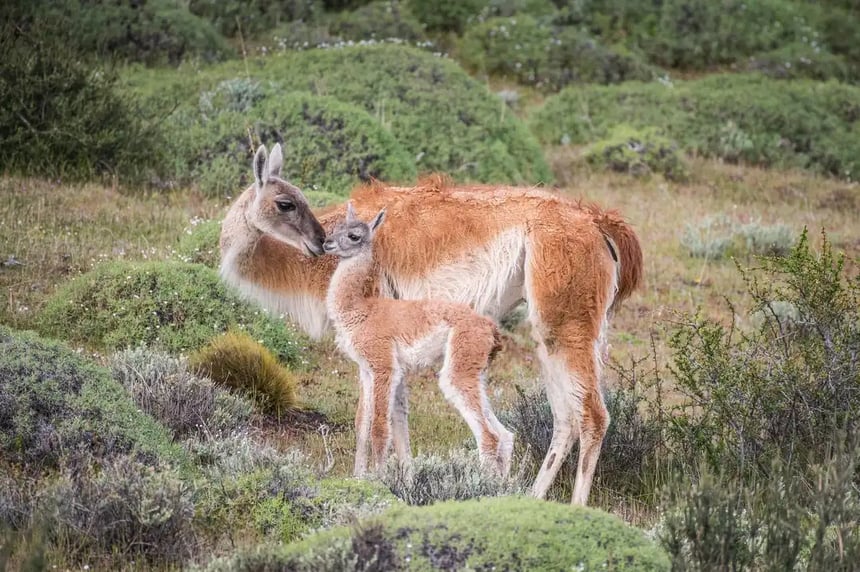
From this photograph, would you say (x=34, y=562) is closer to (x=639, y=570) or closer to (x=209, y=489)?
(x=209, y=489)

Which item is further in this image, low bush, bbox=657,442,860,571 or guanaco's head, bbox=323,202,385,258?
guanaco's head, bbox=323,202,385,258

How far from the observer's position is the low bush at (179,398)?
319 inches

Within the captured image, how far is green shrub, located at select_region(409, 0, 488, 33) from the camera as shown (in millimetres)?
23703

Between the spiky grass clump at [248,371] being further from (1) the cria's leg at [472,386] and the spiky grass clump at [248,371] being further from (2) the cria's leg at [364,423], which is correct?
(1) the cria's leg at [472,386]

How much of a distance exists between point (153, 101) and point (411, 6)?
9631 millimetres

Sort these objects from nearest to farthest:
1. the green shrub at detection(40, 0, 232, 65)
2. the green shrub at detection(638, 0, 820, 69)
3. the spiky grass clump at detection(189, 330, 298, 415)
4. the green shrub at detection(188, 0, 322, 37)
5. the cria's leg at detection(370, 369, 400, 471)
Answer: the cria's leg at detection(370, 369, 400, 471), the spiky grass clump at detection(189, 330, 298, 415), the green shrub at detection(40, 0, 232, 65), the green shrub at detection(188, 0, 322, 37), the green shrub at detection(638, 0, 820, 69)

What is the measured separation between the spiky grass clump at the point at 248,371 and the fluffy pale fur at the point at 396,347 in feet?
5.41

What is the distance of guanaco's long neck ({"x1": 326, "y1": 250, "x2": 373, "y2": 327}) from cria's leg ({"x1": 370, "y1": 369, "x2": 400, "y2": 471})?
422 mm

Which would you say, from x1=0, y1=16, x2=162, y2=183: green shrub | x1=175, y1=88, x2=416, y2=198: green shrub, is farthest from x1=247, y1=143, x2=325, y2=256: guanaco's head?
x1=0, y1=16, x2=162, y2=183: green shrub

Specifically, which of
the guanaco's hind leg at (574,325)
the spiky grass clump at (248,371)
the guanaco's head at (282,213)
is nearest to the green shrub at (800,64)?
the spiky grass clump at (248,371)

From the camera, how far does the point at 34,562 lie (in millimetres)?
4688

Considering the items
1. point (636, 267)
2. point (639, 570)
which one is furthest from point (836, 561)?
point (636, 267)

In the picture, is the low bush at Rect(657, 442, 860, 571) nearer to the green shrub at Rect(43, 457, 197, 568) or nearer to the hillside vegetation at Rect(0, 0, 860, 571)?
the hillside vegetation at Rect(0, 0, 860, 571)

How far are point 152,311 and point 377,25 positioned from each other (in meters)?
13.3
